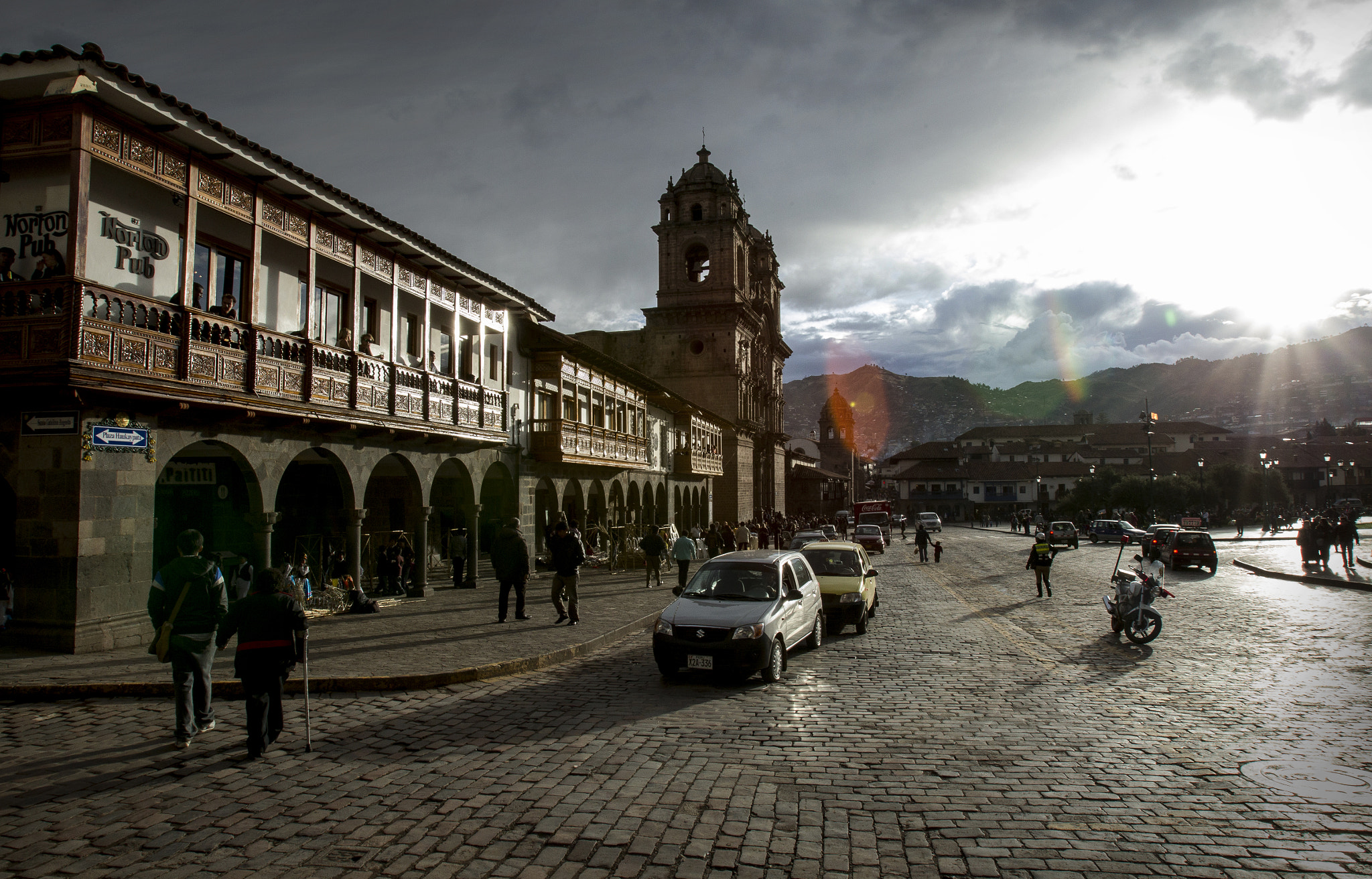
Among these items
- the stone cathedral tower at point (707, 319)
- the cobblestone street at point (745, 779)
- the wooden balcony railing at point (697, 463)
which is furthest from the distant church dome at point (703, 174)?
the cobblestone street at point (745, 779)

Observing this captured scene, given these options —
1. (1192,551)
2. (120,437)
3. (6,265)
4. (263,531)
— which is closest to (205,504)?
(263,531)

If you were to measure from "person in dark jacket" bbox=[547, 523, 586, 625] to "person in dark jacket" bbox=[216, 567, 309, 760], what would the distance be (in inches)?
280

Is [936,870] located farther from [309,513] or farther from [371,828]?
[309,513]

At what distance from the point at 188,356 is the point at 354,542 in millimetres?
5743

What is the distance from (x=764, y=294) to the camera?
2810 inches

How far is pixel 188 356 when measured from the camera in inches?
444

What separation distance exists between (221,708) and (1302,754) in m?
9.72

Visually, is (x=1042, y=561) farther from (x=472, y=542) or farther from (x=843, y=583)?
(x=472, y=542)

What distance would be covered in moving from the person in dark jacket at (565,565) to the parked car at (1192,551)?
75.1ft

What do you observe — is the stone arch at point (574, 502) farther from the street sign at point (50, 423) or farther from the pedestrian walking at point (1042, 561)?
the street sign at point (50, 423)

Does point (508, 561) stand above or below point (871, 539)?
above

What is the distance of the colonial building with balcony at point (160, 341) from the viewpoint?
10117 mm

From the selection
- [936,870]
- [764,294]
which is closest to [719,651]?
[936,870]

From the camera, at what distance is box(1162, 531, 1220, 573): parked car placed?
2661cm
